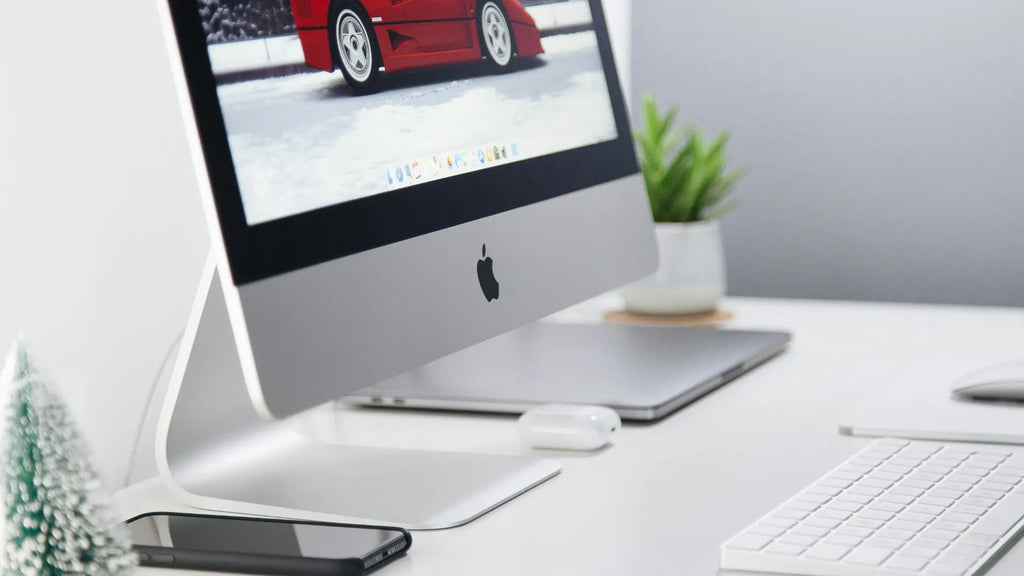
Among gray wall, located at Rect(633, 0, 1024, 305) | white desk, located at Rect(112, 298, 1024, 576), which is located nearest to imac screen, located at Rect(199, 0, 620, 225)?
white desk, located at Rect(112, 298, 1024, 576)

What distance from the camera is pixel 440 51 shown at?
89 cm

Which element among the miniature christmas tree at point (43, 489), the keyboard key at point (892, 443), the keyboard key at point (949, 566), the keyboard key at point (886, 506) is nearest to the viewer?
the miniature christmas tree at point (43, 489)

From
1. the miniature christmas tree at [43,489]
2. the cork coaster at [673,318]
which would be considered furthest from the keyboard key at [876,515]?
the cork coaster at [673,318]

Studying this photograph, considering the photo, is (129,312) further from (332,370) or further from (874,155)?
(874,155)

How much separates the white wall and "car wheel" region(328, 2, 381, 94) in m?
0.26

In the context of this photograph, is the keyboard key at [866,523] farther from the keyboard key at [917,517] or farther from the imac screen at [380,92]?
the imac screen at [380,92]

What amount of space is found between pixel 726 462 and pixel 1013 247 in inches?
39.5

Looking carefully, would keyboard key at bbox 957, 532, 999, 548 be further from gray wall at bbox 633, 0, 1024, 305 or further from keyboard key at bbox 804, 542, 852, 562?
gray wall at bbox 633, 0, 1024, 305

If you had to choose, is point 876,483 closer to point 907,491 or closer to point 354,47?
point 907,491

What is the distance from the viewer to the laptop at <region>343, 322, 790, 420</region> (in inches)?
40.1

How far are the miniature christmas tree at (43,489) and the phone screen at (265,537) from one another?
0.83 feet

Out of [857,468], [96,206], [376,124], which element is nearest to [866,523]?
[857,468]

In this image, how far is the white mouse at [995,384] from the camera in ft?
3.21

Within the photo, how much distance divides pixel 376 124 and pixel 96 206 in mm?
282
